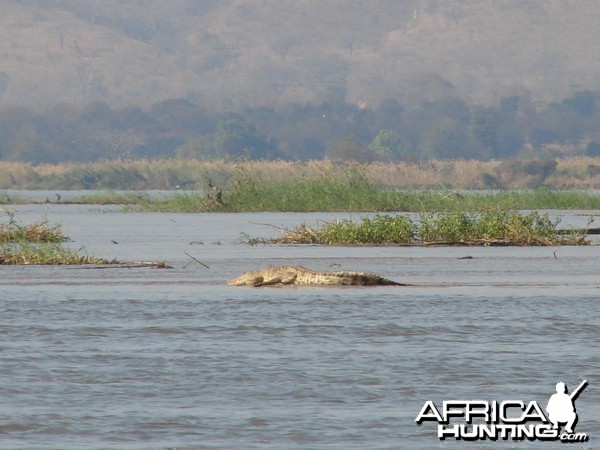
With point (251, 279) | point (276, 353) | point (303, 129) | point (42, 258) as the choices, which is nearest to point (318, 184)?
point (42, 258)

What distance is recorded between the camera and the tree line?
479 ft

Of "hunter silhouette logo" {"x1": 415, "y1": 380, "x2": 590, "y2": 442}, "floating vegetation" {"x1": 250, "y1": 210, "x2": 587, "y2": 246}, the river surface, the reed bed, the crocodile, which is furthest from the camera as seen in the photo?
the reed bed

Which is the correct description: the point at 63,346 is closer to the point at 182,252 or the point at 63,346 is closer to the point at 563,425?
the point at 563,425

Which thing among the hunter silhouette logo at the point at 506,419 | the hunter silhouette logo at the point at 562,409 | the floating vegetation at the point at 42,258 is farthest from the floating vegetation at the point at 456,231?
the hunter silhouette logo at the point at 562,409

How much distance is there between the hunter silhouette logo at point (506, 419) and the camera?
1134 cm

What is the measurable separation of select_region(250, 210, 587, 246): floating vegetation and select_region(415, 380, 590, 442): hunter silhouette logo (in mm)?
20254

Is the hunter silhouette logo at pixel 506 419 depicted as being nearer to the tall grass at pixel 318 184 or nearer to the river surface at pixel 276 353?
the river surface at pixel 276 353

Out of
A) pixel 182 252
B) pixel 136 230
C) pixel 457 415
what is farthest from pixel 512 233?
pixel 457 415

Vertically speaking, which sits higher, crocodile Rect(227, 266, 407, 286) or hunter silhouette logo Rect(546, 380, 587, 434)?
crocodile Rect(227, 266, 407, 286)

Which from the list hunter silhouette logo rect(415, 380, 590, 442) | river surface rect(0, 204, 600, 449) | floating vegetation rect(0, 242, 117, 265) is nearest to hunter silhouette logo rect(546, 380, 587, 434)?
hunter silhouette logo rect(415, 380, 590, 442)

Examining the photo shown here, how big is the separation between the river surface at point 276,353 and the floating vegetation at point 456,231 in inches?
203

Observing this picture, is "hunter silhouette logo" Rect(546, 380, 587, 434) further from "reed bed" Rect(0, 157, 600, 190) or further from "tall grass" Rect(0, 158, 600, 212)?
"reed bed" Rect(0, 157, 600, 190)

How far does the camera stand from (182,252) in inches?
1277

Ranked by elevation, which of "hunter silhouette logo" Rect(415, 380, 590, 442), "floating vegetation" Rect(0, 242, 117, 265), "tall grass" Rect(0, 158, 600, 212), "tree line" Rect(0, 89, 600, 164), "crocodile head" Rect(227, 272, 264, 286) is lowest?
"hunter silhouette logo" Rect(415, 380, 590, 442)
